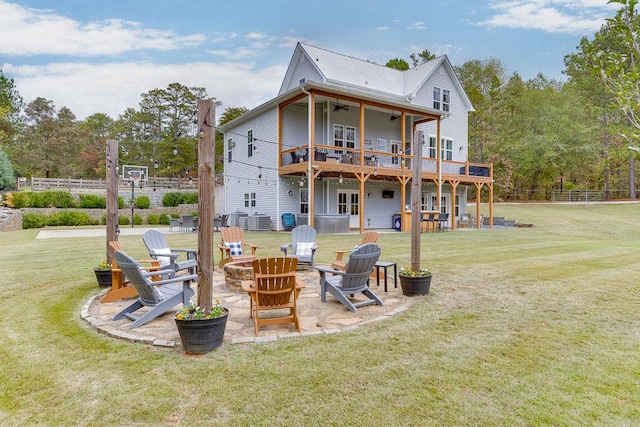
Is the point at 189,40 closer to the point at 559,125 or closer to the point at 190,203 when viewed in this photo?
the point at 190,203

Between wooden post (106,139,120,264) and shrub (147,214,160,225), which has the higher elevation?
wooden post (106,139,120,264)

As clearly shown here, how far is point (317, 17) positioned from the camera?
20.5 m

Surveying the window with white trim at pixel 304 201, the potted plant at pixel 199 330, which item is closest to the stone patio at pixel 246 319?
the potted plant at pixel 199 330

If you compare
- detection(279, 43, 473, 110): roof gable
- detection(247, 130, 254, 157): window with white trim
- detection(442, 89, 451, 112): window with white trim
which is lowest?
detection(247, 130, 254, 157): window with white trim

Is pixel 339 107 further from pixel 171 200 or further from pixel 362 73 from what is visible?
pixel 171 200

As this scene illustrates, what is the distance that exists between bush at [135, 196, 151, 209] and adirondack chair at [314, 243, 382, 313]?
23254 millimetres

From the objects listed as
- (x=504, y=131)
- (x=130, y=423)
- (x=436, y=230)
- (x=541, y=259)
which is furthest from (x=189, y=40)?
(x=504, y=131)

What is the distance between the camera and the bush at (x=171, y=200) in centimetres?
2630

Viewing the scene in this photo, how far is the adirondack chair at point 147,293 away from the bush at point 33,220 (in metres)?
20.6

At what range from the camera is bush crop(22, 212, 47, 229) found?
65.8 ft

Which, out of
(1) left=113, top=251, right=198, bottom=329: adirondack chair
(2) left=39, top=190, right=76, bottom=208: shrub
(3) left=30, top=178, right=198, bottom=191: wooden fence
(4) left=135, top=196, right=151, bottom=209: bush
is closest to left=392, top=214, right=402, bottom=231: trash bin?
(1) left=113, top=251, right=198, bottom=329: adirondack chair

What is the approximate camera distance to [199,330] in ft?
11.3

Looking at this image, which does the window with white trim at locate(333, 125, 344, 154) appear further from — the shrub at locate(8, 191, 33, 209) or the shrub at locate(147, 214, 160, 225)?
the shrub at locate(8, 191, 33, 209)

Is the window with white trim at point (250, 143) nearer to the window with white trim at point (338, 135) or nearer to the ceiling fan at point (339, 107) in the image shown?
the window with white trim at point (338, 135)
